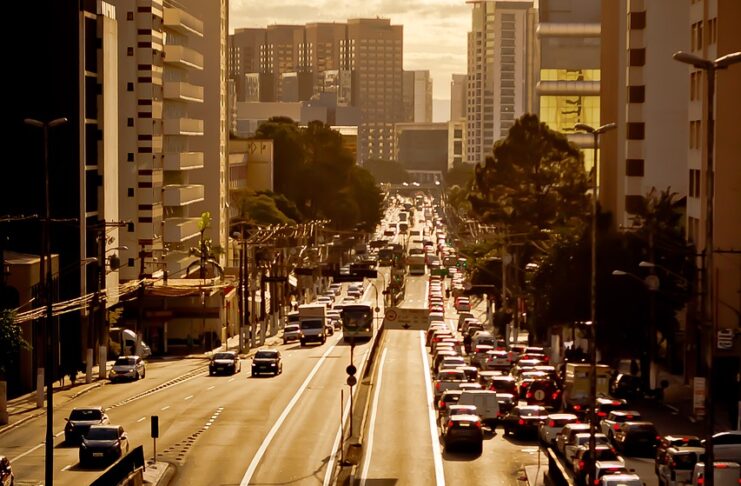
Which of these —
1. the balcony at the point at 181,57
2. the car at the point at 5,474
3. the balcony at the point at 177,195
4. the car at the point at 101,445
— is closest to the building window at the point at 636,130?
the balcony at the point at 177,195

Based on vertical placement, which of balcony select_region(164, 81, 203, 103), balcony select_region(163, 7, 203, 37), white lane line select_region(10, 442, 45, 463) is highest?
balcony select_region(163, 7, 203, 37)

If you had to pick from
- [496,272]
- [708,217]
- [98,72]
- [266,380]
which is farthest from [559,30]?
[708,217]

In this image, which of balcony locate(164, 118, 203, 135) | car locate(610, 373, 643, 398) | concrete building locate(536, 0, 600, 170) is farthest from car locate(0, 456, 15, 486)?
concrete building locate(536, 0, 600, 170)

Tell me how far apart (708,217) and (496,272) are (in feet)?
351

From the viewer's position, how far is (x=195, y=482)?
4650cm

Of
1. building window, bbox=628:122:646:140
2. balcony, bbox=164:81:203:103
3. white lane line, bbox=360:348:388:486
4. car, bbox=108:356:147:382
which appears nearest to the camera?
white lane line, bbox=360:348:388:486

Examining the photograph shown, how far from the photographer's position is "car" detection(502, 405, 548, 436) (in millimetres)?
57688

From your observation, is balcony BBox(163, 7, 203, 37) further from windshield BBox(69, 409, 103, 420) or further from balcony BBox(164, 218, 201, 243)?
windshield BBox(69, 409, 103, 420)

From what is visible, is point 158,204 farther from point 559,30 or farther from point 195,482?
point 195,482

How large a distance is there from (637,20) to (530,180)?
74.6ft

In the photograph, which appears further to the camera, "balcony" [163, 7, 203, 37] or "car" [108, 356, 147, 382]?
"balcony" [163, 7, 203, 37]

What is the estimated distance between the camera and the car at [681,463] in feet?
142

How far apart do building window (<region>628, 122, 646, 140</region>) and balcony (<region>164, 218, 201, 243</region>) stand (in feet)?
138

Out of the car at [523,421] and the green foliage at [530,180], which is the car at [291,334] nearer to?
the green foliage at [530,180]
